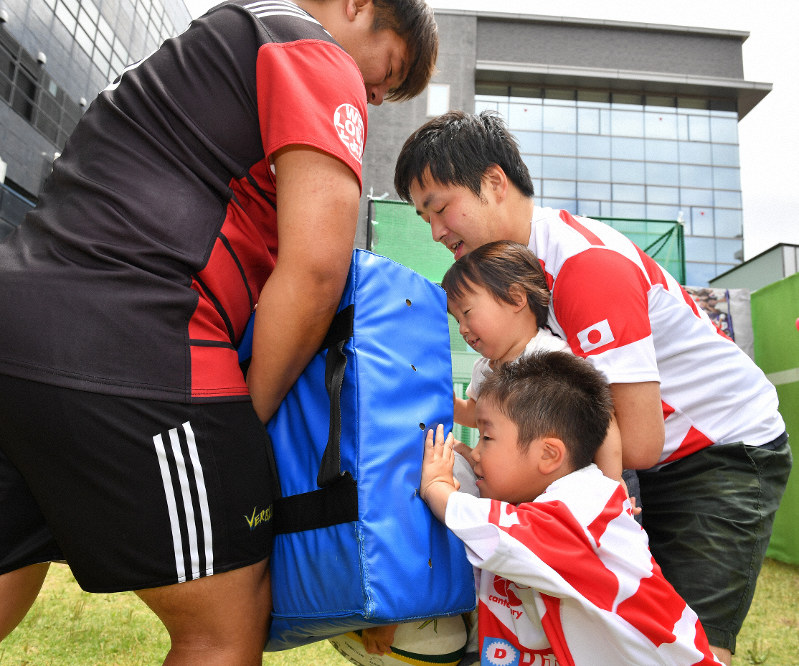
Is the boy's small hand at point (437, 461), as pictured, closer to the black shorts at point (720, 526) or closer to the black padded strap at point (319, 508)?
the black padded strap at point (319, 508)

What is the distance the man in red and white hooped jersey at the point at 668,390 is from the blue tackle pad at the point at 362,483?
43cm

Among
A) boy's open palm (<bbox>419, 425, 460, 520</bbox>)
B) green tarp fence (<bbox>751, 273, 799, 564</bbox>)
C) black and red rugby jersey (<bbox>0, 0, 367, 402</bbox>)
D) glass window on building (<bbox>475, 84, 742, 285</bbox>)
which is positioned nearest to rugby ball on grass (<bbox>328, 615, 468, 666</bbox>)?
boy's open palm (<bbox>419, 425, 460, 520</bbox>)

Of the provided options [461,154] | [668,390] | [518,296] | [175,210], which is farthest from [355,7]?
[668,390]

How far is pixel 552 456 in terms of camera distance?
148 cm

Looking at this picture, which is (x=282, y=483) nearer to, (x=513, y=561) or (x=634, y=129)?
(x=513, y=561)

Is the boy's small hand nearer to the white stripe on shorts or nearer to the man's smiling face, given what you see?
the white stripe on shorts

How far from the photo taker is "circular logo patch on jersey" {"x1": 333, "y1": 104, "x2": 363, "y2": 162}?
112 centimetres

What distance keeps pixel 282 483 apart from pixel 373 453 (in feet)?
0.71

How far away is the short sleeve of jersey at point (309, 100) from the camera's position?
1.07 metres

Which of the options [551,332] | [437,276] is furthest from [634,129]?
[551,332]

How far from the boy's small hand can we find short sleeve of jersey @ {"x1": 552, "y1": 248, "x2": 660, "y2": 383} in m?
0.40

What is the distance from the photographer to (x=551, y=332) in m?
1.76

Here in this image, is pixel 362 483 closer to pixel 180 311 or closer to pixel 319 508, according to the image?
pixel 319 508

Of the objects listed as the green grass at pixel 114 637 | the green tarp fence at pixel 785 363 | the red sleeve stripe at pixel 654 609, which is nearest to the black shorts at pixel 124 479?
the red sleeve stripe at pixel 654 609
